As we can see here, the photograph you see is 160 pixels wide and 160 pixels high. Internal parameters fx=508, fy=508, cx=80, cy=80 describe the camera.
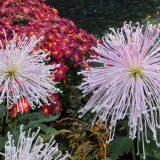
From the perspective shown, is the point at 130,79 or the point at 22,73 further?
the point at 22,73

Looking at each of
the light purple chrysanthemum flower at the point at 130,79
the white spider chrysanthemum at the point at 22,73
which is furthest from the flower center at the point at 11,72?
the light purple chrysanthemum flower at the point at 130,79

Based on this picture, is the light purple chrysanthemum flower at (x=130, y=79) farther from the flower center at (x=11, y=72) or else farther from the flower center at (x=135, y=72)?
the flower center at (x=11, y=72)

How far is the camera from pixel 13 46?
170cm

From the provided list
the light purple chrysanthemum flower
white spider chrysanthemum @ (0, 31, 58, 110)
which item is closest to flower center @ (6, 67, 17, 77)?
white spider chrysanthemum @ (0, 31, 58, 110)

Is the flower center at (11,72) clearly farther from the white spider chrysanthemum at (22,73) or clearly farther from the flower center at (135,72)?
the flower center at (135,72)

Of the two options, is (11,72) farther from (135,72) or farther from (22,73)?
(135,72)

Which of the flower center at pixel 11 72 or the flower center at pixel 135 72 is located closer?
the flower center at pixel 135 72

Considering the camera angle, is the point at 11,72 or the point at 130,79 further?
the point at 11,72

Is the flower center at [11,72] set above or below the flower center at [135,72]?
above

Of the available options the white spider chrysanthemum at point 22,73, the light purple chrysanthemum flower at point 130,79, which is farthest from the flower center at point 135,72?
the white spider chrysanthemum at point 22,73

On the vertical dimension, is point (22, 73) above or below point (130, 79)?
above

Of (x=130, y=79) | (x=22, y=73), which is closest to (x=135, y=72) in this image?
(x=130, y=79)

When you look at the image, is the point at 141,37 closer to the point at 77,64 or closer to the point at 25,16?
the point at 77,64

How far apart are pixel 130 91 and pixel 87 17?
8554mm
